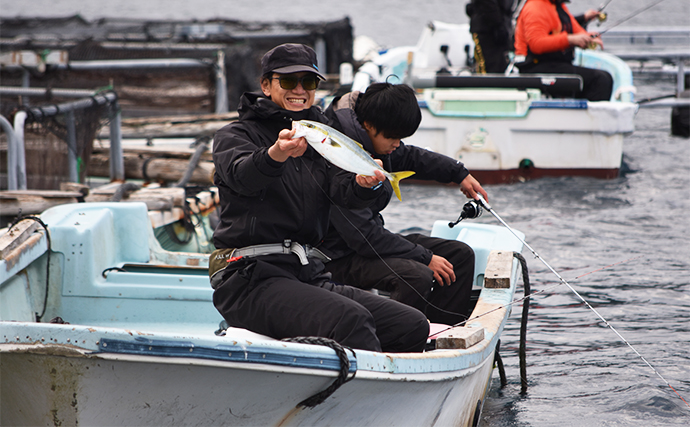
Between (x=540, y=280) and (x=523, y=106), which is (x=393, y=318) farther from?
(x=523, y=106)

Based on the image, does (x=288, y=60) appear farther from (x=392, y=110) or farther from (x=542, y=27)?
(x=542, y=27)

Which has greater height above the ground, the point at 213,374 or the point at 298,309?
the point at 298,309

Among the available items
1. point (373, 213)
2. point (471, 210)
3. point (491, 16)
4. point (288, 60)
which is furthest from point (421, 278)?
point (491, 16)

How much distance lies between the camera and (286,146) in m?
2.56

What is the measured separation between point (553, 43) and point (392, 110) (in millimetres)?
6221

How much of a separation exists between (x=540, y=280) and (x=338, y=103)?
333 centimetres

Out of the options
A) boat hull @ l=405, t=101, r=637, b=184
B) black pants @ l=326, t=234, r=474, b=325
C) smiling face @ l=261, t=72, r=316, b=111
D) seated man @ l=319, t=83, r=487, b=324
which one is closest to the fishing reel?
seated man @ l=319, t=83, r=487, b=324

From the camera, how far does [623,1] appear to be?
1575 inches

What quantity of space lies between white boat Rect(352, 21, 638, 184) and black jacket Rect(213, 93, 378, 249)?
6.09m

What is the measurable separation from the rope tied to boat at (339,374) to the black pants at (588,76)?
7.59 metres

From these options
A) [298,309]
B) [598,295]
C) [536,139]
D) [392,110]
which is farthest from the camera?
[536,139]

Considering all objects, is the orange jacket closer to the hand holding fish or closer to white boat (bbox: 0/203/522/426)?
white boat (bbox: 0/203/522/426)

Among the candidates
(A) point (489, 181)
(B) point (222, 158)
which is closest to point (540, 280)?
(A) point (489, 181)

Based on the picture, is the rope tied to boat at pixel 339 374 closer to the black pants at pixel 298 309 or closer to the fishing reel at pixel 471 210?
the black pants at pixel 298 309
